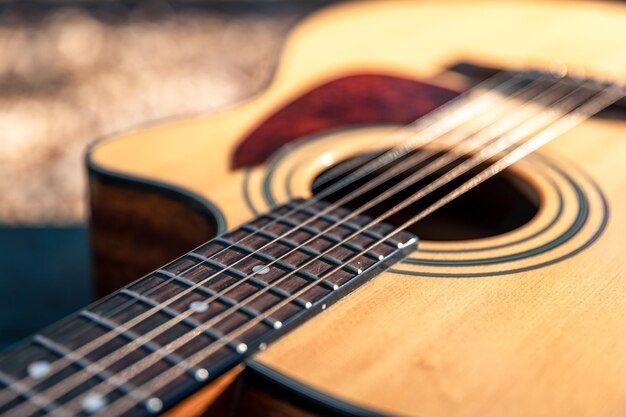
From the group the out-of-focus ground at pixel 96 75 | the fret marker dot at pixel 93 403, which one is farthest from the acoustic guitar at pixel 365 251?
the out-of-focus ground at pixel 96 75

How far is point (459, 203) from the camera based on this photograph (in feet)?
3.13

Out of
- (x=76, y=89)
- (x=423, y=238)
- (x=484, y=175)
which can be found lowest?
(x=76, y=89)

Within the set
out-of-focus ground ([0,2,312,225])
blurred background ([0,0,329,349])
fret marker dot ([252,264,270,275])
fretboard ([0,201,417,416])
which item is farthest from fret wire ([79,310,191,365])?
out-of-focus ground ([0,2,312,225])

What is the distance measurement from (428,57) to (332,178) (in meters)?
0.38

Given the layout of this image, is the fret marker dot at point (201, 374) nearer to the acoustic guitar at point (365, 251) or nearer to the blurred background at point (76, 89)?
the acoustic guitar at point (365, 251)

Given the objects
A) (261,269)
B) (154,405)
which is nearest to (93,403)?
(154,405)

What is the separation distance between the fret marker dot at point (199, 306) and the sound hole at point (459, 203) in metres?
0.30

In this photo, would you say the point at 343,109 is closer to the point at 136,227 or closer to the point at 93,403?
the point at 136,227

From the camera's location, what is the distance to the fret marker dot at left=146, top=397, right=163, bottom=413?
43 centimetres

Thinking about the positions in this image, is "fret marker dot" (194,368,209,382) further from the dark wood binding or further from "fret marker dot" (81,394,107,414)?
the dark wood binding

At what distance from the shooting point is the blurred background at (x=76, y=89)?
109cm

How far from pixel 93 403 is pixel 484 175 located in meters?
0.51

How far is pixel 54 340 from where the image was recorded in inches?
19.0

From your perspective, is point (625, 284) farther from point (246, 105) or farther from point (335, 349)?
point (246, 105)
